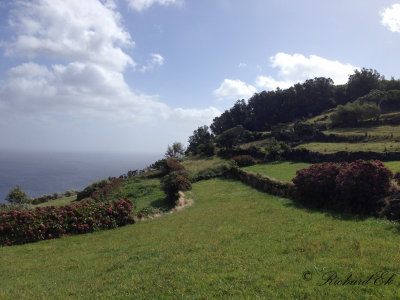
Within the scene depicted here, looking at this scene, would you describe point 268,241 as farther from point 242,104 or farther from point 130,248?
point 242,104

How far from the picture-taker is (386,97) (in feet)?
168

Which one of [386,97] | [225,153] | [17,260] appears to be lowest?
[17,260]

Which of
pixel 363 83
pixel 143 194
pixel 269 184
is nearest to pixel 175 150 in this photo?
pixel 143 194

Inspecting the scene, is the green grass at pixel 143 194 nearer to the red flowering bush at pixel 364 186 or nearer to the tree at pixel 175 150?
the red flowering bush at pixel 364 186

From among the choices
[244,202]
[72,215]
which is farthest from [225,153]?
[72,215]

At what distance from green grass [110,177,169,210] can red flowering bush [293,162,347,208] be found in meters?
11.6

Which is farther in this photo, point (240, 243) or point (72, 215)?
point (72, 215)

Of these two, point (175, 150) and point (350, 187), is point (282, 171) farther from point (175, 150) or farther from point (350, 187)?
point (175, 150)

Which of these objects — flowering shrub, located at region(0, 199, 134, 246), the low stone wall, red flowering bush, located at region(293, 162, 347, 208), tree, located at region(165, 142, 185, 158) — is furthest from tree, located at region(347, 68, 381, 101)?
flowering shrub, located at region(0, 199, 134, 246)

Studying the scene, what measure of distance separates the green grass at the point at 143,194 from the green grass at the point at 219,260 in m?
9.56

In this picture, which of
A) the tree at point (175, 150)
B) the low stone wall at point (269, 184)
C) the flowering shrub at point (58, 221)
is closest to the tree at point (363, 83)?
the tree at point (175, 150)

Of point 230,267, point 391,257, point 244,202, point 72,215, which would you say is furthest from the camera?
point 244,202

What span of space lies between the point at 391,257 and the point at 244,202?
35.6 feet

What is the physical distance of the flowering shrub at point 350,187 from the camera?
426 inches
